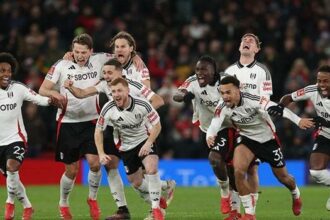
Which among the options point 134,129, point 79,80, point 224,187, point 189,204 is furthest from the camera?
point 189,204

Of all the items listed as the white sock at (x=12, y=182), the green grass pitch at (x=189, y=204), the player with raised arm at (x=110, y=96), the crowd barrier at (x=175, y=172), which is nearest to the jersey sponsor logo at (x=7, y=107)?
the player with raised arm at (x=110, y=96)

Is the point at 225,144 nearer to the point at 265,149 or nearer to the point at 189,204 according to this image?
the point at 265,149

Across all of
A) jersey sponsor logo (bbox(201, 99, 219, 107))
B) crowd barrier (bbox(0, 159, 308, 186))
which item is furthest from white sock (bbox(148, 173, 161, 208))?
crowd barrier (bbox(0, 159, 308, 186))

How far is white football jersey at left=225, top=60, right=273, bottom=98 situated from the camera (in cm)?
1354

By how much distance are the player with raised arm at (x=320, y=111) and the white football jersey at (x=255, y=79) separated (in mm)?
306

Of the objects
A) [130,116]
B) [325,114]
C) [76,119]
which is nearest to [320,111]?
[325,114]

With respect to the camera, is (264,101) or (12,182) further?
(264,101)

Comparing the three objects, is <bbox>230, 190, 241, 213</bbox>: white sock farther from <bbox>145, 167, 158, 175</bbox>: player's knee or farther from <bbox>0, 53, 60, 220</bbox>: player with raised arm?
<bbox>0, 53, 60, 220</bbox>: player with raised arm

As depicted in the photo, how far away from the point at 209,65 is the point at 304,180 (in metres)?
9.75

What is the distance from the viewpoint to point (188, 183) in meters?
22.6

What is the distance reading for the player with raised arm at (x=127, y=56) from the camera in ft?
44.3

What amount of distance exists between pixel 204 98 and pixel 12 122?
2691 millimetres

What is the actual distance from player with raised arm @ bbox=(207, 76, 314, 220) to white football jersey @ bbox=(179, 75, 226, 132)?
0.70 m

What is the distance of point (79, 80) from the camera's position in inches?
543
